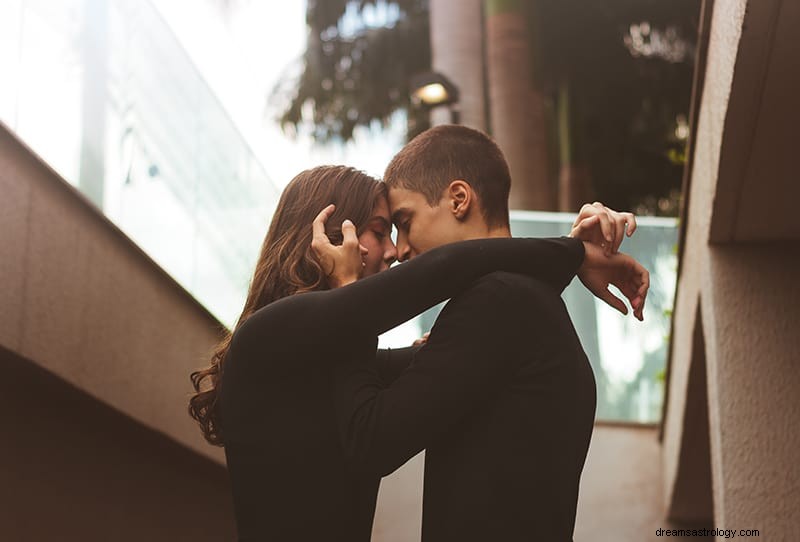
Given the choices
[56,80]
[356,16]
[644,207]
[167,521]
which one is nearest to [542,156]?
[644,207]

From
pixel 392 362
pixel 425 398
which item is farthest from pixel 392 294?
pixel 392 362

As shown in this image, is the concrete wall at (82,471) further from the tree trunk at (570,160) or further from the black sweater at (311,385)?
the tree trunk at (570,160)

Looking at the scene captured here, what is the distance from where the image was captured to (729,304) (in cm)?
394

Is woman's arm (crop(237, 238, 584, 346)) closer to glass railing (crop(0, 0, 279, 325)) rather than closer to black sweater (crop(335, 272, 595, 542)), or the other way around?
black sweater (crop(335, 272, 595, 542))

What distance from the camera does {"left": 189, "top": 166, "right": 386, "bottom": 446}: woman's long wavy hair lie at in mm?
2299

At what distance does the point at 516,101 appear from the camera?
11266 millimetres

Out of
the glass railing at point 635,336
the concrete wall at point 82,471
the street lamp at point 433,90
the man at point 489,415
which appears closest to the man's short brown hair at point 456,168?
the man at point 489,415

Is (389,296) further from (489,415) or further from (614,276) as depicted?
(614,276)

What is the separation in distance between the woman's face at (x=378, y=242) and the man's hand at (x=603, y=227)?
1.47ft

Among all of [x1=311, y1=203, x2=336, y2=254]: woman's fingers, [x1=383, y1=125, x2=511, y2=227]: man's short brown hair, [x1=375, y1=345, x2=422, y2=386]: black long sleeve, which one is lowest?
[x1=375, y1=345, x2=422, y2=386]: black long sleeve

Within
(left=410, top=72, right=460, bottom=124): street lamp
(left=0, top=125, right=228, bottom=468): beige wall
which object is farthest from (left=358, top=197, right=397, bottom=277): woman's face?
(left=410, top=72, right=460, bottom=124): street lamp

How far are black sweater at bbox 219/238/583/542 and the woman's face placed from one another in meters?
0.41

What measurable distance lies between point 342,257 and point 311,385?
293mm

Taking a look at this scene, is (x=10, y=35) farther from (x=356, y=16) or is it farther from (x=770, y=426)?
(x=356, y=16)
